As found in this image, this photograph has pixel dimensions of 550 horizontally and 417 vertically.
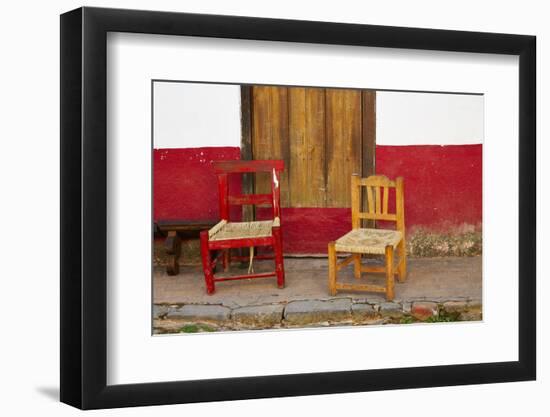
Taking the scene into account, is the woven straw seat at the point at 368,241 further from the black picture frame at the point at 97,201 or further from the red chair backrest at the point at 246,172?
the black picture frame at the point at 97,201

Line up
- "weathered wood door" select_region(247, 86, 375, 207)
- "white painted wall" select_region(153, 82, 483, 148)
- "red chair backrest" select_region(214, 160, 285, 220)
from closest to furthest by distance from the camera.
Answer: "white painted wall" select_region(153, 82, 483, 148) < "red chair backrest" select_region(214, 160, 285, 220) < "weathered wood door" select_region(247, 86, 375, 207)

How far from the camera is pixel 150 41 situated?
2859mm

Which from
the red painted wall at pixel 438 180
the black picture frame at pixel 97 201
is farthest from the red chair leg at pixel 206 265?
the red painted wall at pixel 438 180

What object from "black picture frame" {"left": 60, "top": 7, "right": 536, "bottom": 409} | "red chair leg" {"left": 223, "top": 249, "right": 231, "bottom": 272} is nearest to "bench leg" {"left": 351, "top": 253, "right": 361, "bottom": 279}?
"red chair leg" {"left": 223, "top": 249, "right": 231, "bottom": 272}

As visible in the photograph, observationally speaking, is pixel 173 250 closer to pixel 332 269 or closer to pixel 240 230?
pixel 240 230

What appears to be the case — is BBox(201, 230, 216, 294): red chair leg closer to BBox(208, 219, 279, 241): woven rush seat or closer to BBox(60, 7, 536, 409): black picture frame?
BBox(208, 219, 279, 241): woven rush seat

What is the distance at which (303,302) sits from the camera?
11.4 ft

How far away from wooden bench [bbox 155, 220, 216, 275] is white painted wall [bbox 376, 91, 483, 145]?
110cm

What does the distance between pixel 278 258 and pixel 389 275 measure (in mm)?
584

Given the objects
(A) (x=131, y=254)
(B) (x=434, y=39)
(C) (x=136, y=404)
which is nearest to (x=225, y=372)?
(C) (x=136, y=404)

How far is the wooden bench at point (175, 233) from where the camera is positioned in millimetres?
3592

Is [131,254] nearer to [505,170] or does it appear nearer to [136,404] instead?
[136,404]

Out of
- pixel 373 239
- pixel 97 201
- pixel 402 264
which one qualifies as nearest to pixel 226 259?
pixel 373 239

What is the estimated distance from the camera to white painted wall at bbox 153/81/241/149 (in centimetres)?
314
